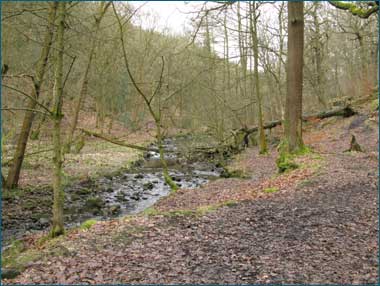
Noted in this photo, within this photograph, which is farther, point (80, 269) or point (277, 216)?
point (277, 216)

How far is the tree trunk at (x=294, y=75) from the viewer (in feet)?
38.3

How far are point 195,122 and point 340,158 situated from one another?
10662mm

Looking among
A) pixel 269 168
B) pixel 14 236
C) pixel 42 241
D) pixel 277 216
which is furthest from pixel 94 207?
pixel 269 168

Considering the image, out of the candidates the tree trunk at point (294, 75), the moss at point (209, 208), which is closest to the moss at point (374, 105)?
the tree trunk at point (294, 75)

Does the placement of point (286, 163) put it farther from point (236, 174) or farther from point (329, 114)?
point (329, 114)

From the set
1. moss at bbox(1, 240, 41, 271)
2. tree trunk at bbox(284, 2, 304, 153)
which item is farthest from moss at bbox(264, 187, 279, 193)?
moss at bbox(1, 240, 41, 271)

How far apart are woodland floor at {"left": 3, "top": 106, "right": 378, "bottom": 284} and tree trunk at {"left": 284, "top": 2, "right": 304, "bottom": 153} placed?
2.57 m

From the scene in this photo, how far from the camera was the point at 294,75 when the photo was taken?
39.2 feet

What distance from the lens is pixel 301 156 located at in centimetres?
1195

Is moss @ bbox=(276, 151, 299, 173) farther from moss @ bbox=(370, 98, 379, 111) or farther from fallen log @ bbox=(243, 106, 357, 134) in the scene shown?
moss @ bbox=(370, 98, 379, 111)

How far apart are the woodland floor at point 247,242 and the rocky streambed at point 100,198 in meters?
2.91

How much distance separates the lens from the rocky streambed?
376 inches

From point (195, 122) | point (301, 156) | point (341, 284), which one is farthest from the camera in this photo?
point (195, 122)

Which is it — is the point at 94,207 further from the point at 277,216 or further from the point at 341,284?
the point at 341,284
